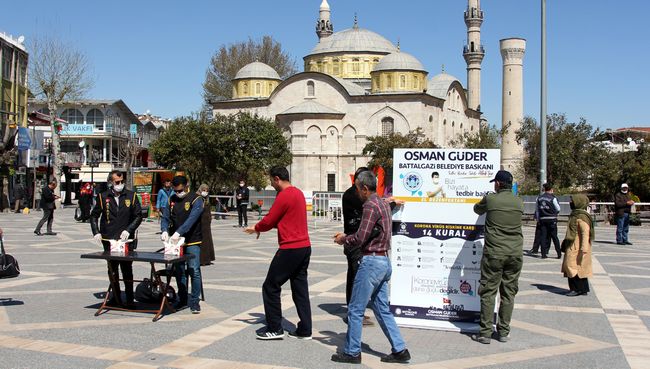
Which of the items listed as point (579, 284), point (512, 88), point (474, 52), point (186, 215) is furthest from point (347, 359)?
point (474, 52)

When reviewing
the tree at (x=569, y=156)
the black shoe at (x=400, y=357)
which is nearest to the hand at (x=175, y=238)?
the black shoe at (x=400, y=357)

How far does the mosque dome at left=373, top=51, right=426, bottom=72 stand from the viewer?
65.9 metres

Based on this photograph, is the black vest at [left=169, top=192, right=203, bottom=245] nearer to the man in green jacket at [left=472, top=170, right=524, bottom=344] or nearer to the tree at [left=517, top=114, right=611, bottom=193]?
the man in green jacket at [left=472, top=170, right=524, bottom=344]

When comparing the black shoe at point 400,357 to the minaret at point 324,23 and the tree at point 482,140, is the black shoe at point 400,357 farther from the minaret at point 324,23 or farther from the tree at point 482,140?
the minaret at point 324,23

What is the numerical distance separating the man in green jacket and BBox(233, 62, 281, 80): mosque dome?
62.6 m

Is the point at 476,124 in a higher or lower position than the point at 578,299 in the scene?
higher

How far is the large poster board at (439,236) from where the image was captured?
8523 millimetres

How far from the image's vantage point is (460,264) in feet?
28.0

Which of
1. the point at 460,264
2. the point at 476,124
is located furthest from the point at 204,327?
the point at 476,124

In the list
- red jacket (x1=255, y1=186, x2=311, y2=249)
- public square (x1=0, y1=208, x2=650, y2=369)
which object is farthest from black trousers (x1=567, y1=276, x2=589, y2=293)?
red jacket (x1=255, y1=186, x2=311, y2=249)

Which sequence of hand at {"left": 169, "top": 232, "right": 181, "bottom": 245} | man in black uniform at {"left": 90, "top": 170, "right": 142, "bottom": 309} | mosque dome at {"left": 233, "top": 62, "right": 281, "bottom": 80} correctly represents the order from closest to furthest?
1. hand at {"left": 169, "top": 232, "right": 181, "bottom": 245}
2. man in black uniform at {"left": 90, "top": 170, "right": 142, "bottom": 309}
3. mosque dome at {"left": 233, "top": 62, "right": 281, "bottom": 80}

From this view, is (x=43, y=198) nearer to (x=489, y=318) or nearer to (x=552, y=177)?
(x=489, y=318)

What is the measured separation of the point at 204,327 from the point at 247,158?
37.9m

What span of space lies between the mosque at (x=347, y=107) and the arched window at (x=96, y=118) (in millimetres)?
10828
